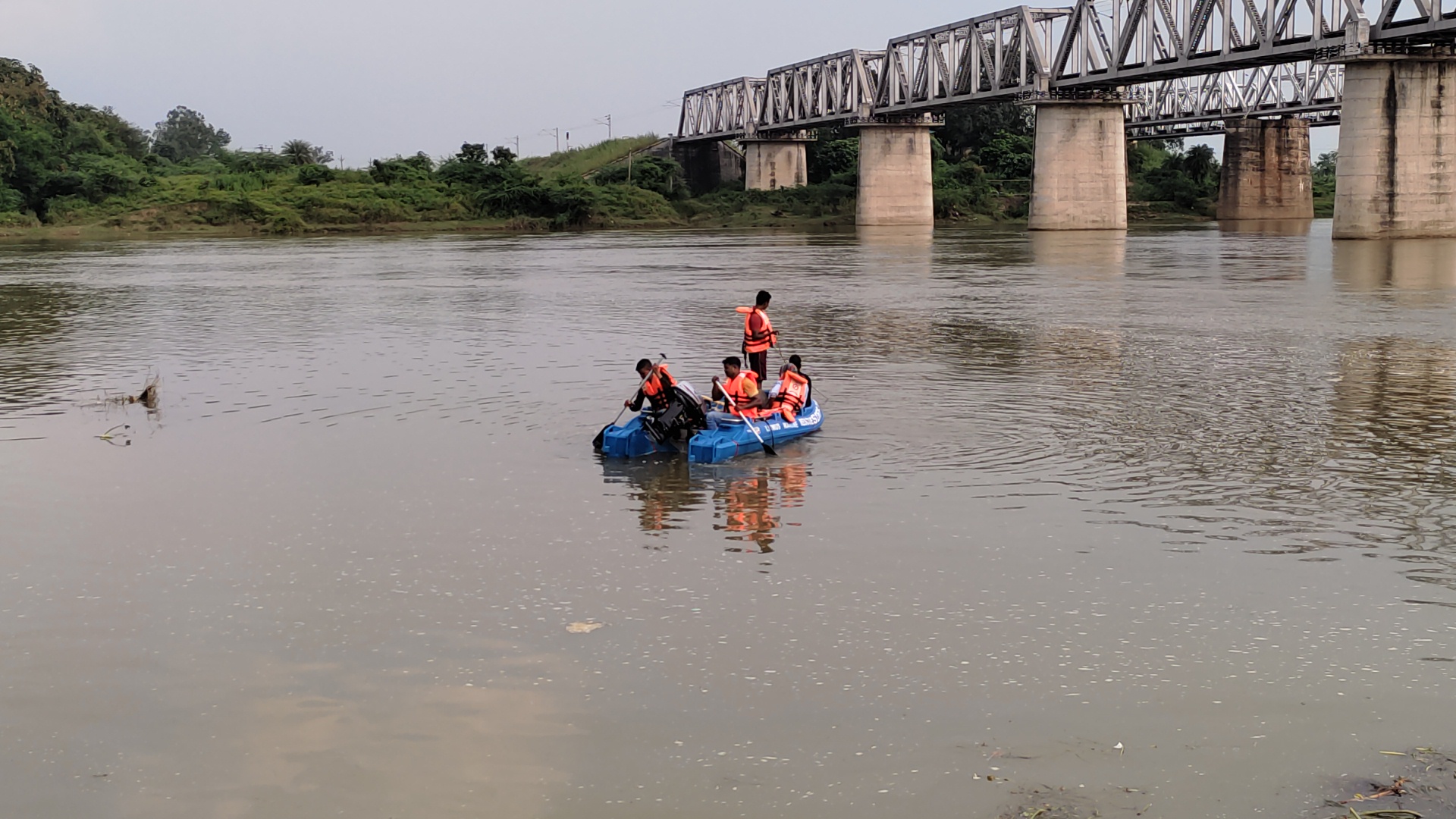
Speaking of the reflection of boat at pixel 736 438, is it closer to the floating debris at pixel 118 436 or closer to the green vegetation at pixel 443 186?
the floating debris at pixel 118 436

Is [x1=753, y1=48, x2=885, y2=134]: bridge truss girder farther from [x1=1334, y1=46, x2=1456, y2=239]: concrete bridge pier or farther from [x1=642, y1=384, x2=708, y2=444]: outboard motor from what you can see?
Answer: [x1=642, y1=384, x2=708, y2=444]: outboard motor

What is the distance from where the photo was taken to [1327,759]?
7.70 metres

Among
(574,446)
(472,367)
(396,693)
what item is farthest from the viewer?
(472,367)

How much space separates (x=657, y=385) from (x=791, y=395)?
157cm

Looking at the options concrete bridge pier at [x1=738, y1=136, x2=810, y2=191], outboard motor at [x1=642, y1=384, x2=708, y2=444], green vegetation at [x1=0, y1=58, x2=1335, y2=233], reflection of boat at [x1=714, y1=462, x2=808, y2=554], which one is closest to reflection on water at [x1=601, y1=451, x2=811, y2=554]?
reflection of boat at [x1=714, y1=462, x2=808, y2=554]

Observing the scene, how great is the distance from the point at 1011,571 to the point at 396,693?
15.5 feet

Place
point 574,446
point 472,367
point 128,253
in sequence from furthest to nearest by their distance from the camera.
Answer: point 128,253
point 472,367
point 574,446

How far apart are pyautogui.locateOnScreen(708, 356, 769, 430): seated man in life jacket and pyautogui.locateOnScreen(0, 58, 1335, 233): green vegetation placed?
275 ft

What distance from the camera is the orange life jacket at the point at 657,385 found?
52.8ft

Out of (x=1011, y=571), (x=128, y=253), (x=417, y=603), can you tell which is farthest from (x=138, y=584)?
(x=128, y=253)

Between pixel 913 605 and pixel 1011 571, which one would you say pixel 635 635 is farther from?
pixel 1011 571

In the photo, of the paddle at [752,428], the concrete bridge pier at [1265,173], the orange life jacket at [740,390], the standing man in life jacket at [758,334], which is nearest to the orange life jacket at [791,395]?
the orange life jacket at [740,390]

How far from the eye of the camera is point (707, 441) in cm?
1570

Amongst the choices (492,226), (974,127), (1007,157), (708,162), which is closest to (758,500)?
(492,226)
